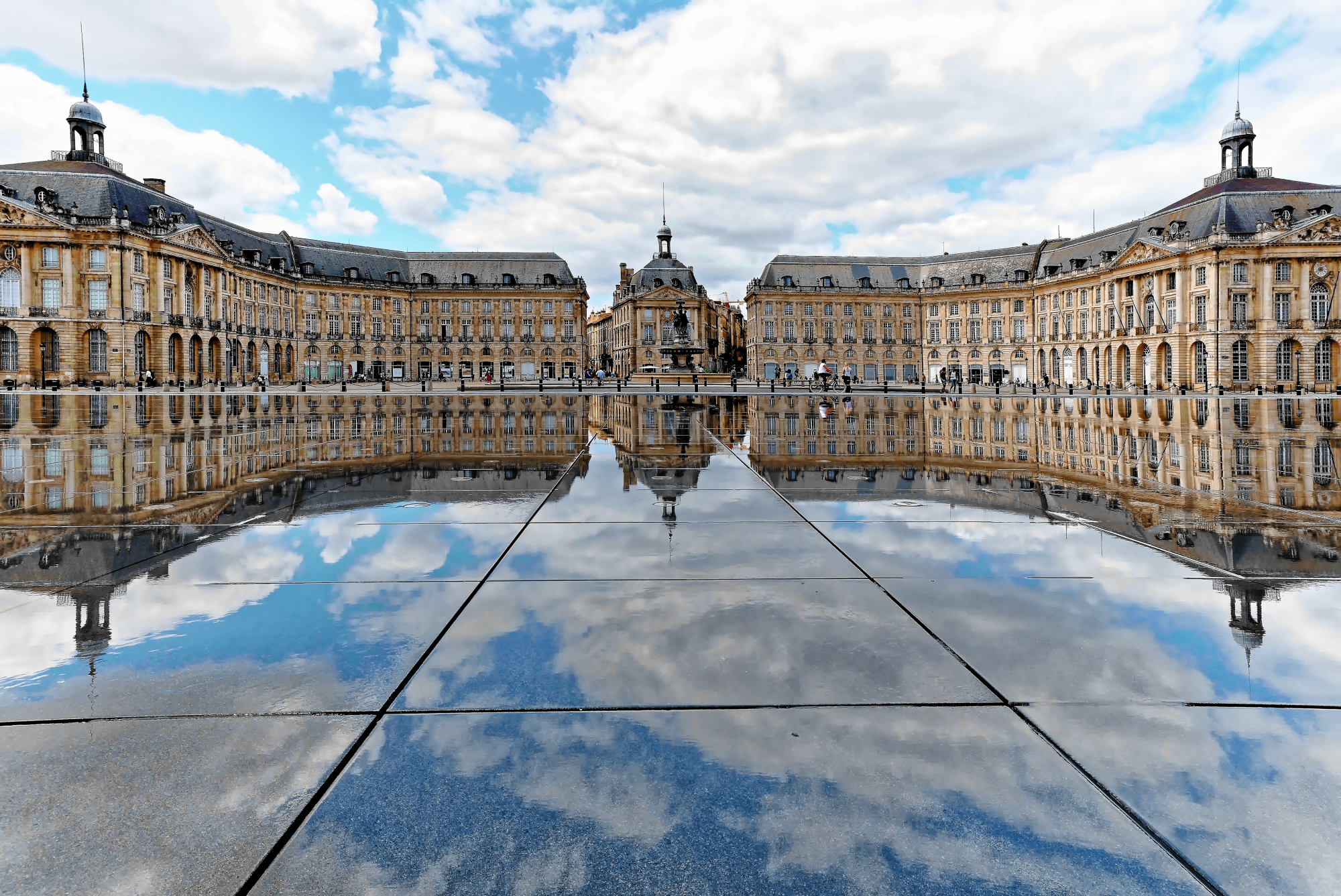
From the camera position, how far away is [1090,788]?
2484mm

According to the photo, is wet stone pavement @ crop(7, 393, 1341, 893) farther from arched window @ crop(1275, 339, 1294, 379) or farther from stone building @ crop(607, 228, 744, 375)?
stone building @ crop(607, 228, 744, 375)

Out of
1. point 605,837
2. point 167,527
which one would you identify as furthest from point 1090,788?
point 167,527

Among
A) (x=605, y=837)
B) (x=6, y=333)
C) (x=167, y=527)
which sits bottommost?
(x=605, y=837)

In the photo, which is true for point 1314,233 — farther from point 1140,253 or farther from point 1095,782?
point 1095,782

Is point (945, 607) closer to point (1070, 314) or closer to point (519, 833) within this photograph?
point (519, 833)

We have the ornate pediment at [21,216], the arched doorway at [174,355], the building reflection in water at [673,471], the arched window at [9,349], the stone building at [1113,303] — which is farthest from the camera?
the arched doorway at [174,355]

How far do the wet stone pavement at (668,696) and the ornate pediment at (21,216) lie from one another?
2453 inches

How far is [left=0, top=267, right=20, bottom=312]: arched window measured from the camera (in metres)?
54.7

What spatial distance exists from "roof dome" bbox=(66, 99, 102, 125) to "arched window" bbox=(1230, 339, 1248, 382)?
9598 centimetres

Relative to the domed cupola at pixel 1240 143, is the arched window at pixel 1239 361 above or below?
below

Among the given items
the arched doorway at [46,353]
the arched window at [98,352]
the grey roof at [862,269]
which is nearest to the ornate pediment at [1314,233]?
the grey roof at [862,269]

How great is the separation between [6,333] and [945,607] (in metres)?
72.6

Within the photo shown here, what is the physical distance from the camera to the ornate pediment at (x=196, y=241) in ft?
199

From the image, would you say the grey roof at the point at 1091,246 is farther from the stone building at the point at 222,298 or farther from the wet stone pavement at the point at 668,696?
the wet stone pavement at the point at 668,696
